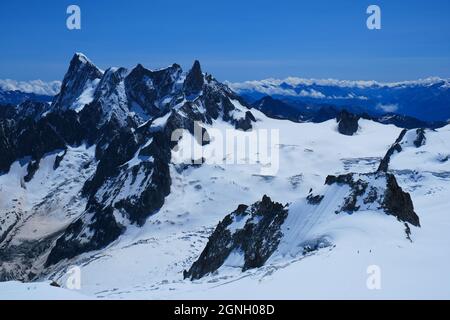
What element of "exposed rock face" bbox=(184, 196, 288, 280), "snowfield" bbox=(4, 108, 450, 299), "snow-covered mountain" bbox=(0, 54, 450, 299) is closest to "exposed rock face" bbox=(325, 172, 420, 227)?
"snow-covered mountain" bbox=(0, 54, 450, 299)

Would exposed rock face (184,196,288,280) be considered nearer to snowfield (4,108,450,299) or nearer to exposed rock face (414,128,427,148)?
snowfield (4,108,450,299)

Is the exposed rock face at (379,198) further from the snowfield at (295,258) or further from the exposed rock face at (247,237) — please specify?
the exposed rock face at (247,237)

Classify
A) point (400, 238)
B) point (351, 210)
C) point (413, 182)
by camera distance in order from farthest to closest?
point (413, 182) → point (351, 210) → point (400, 238)

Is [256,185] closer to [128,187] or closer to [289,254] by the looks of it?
[128,187]
